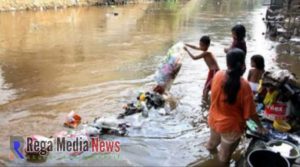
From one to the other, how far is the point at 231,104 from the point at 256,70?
183cm

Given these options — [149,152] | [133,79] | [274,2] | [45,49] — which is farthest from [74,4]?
[149,152]

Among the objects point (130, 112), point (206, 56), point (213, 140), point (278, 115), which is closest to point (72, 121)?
point (130, 112)

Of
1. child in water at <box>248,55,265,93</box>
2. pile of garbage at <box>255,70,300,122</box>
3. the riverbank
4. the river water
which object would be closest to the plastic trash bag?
the river water

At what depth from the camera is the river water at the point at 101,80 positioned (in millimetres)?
5550

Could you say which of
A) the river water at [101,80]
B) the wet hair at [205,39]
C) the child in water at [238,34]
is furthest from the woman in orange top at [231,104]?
the wet hair at [205,39]

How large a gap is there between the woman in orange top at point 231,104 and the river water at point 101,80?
87 centimetres

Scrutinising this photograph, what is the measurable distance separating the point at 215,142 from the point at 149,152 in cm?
101

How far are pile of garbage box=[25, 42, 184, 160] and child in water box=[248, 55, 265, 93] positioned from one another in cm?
169

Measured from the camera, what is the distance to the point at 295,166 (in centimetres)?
441

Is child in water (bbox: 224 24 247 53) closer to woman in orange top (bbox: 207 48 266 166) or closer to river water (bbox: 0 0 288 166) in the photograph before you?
river water (bbox: 0 0 288 166)

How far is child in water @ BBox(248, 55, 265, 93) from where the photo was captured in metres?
5.60

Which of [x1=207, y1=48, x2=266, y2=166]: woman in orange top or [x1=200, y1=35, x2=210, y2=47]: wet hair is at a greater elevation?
[x1=200, y1=35, x2=210, y2=47]: wet hair

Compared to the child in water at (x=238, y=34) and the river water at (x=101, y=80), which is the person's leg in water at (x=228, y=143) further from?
the child in water at (x=238, y=34)

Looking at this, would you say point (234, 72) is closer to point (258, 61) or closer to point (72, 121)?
point (258, 61)
